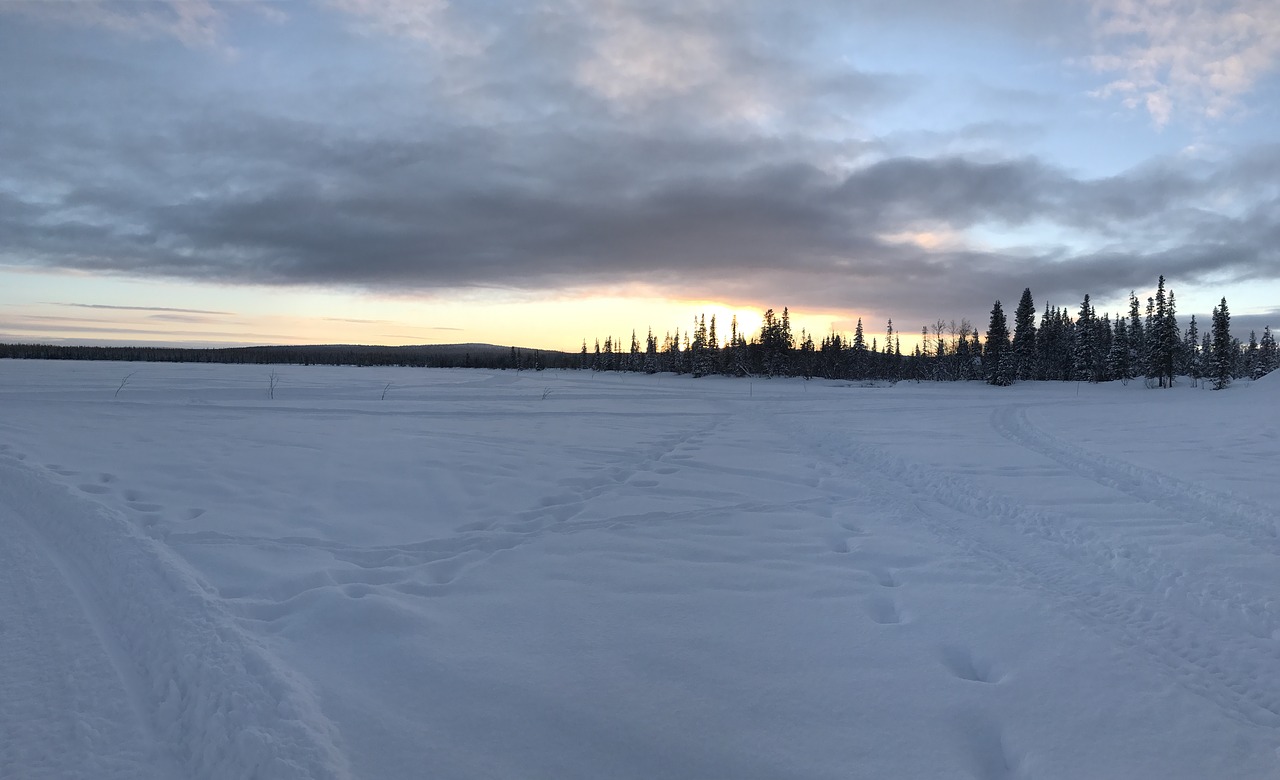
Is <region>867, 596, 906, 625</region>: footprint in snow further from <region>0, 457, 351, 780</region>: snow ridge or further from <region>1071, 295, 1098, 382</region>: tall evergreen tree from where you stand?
<region>1071, 295, 1098, 382</region>: tall evergreen tree

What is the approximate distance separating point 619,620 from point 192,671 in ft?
10.1

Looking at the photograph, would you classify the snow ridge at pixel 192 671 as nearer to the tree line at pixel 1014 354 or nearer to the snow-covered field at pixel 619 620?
the snow-covered field at pixel 619 620

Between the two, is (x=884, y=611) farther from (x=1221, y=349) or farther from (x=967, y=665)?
(x=1221, y=349)

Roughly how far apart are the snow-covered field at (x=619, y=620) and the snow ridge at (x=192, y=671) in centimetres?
2

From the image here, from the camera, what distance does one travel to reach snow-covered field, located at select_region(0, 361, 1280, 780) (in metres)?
3.52

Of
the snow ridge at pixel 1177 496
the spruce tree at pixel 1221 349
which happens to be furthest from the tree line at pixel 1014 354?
the snow ridge at pixel 1177 496

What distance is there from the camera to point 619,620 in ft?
17.1

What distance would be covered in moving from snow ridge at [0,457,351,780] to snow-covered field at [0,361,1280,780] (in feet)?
0.07

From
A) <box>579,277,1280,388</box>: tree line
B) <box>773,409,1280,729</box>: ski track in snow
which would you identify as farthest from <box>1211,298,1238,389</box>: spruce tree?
<box>773,409,1280,729</box>: ski track in snow

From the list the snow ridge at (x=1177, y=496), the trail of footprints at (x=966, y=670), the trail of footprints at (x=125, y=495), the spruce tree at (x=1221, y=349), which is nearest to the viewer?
the trail of footprints at (x=966, y=670)

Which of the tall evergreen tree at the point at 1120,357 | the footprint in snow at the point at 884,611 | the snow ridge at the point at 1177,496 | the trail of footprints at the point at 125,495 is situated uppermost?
the tall evergreen tree at the point at 1120,357

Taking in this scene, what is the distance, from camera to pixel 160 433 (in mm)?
13664

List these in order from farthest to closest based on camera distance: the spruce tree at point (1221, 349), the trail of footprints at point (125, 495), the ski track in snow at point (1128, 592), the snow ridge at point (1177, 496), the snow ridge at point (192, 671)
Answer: the spruce tree at point (1221, 349) < the snow ridge at point (1177, 496) < the trail of footprints at point (125, 495) < the ski track in snow at point (1128, 592) < the snow ridge at point (192, 671)

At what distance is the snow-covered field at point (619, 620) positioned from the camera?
3.52 meters
